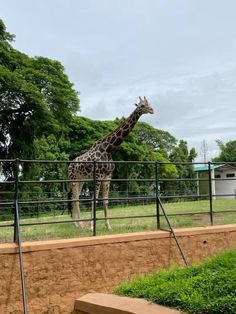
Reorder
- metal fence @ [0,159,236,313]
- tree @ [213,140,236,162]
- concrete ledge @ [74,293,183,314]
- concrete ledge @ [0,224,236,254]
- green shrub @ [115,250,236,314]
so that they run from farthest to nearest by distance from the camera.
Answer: tree @ [213,140,236,162], metal fence @ [0,159,236,313], concrete ledge @ [0,224,236,254], concrete ledge @ [74,293,183,314], green shrub @ [115,250,236,314]

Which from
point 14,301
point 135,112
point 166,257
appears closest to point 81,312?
point 14,301

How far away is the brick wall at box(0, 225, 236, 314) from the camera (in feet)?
19.2

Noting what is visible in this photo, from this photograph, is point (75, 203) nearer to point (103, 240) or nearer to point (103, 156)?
point (103, 156)

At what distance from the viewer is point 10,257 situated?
582cm

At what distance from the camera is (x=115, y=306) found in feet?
15.1

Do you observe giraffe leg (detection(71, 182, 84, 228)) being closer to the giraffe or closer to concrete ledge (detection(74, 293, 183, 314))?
the giraffe

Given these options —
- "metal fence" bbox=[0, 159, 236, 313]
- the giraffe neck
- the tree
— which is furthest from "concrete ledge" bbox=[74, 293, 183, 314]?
the tree

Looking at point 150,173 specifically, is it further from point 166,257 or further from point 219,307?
point 219,307

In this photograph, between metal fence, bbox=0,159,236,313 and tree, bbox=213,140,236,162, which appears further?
tree, bbox=213,140,236,162

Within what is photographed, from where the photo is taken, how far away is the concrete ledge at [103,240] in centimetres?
596

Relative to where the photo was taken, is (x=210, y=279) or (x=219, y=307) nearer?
(x=219, y=307)

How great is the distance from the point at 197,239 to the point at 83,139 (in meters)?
22.3

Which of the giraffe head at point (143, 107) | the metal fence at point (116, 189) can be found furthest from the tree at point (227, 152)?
the giraffe head at point (143, 107)

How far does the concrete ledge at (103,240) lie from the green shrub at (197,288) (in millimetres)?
1158
